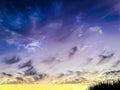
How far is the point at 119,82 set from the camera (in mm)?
142625

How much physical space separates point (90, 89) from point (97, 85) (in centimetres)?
649

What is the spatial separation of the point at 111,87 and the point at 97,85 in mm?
10873

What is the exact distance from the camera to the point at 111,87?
138750 millimetres

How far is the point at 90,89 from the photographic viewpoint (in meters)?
143

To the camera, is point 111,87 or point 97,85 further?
point 97,85

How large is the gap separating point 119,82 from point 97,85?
1084 centimetres

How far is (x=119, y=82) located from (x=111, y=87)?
5.87 meters

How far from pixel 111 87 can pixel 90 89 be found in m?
9.68

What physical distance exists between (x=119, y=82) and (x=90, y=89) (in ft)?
42.4
